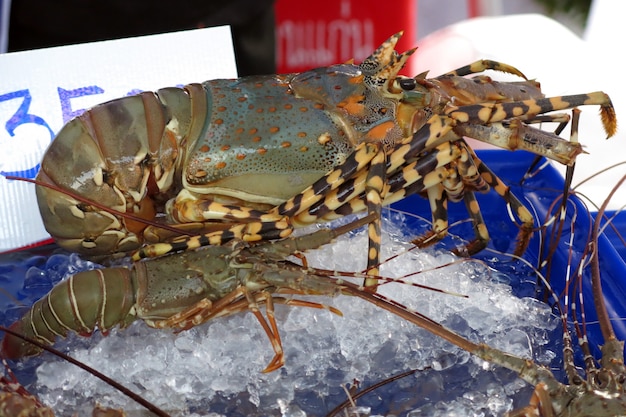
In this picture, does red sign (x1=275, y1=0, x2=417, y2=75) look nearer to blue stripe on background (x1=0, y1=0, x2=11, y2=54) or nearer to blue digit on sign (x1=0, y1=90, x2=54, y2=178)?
blue stripe on background (x1=0, y1=0, x2=11, y2=54)

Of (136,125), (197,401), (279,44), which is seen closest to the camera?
Result: (197,401)

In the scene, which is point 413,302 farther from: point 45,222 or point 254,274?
point 45,222

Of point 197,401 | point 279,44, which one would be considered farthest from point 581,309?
point 279,44

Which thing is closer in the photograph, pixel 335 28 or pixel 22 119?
pixel 22 119

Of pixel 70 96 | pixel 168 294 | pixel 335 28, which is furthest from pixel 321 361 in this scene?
pixel 335 28

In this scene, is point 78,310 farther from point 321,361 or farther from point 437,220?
point 437,220

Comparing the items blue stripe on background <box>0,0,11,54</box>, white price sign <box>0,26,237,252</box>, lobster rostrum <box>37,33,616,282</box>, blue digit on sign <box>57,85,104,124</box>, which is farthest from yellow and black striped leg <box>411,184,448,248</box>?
blue stripe on background <box>0,0,11,54</box>

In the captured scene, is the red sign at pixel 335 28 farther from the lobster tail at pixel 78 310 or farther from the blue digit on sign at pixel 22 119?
the lobster tail at pixel 78 310
